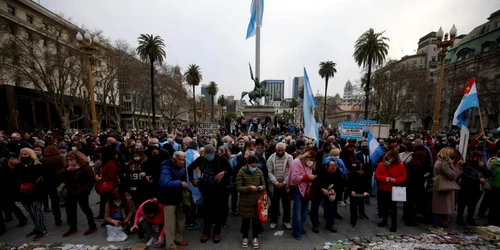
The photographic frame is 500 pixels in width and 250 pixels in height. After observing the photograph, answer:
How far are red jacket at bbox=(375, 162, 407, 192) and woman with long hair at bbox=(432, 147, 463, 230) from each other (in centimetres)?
81

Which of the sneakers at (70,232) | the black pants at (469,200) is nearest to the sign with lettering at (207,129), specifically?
the sneakers at (70,232)

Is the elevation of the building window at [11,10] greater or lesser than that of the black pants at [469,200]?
greater

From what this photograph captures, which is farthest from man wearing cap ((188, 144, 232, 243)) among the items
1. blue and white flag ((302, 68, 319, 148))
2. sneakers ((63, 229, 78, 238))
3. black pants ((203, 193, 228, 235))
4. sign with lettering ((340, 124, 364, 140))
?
sign with lettering ((340, 124, 364, 140))

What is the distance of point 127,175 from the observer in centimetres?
453

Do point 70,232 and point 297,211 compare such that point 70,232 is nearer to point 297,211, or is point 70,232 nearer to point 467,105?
point 297,211

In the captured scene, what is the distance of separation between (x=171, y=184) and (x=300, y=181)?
247cm

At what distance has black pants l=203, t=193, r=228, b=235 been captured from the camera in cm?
422

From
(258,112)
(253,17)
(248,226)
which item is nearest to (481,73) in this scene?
(258,112)

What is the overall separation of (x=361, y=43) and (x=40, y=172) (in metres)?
32.2

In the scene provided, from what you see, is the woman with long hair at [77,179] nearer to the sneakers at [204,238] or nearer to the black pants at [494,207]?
the sneakers at [204,238]

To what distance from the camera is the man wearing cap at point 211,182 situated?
4133 millimetres

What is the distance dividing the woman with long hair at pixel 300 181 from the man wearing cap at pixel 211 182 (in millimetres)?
1326

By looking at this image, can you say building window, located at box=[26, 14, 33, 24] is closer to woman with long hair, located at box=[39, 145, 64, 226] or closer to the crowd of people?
woman with long hair, located at box=[39, 145, 64, 226]

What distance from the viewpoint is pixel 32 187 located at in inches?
171
